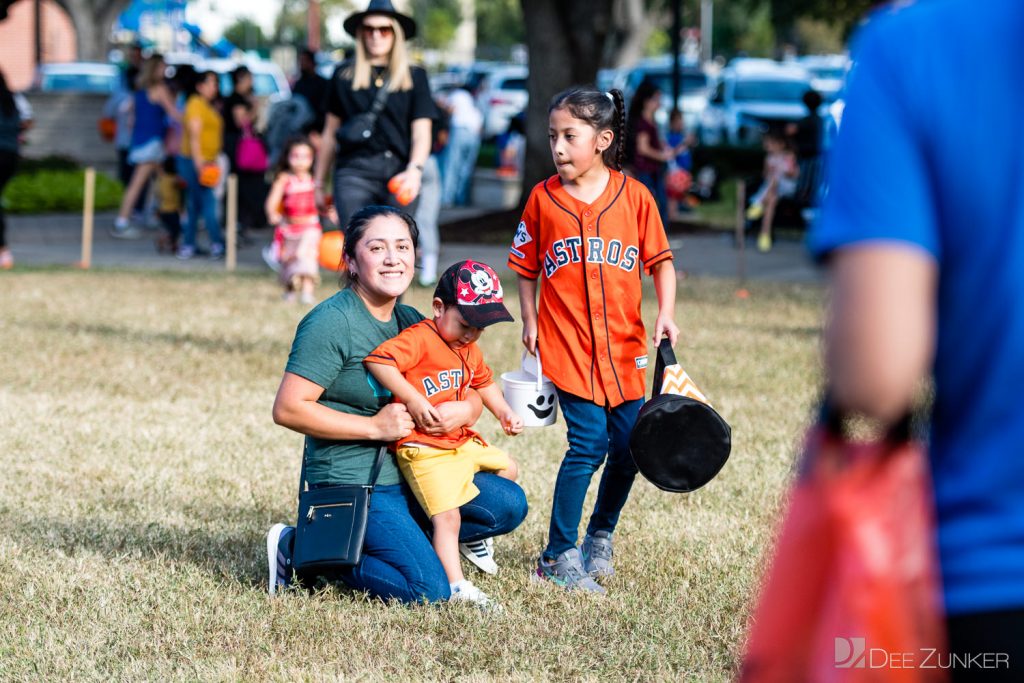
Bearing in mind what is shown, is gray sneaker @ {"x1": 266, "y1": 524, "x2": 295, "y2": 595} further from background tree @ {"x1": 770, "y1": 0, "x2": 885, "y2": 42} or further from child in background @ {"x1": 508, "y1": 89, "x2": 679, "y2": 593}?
background tree @ {"x1": 770, "y1": 0, "x2": 885, "y2": 42}

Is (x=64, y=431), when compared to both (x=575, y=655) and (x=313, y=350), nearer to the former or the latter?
(x=313, y=350)

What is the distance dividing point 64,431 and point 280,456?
1.20m

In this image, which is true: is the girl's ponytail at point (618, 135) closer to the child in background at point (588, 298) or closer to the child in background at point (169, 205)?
the child in background at point (588, 298)

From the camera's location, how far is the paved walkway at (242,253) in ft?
→ 49.2

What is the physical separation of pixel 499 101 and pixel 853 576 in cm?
3339

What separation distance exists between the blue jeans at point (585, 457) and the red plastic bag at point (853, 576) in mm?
3100

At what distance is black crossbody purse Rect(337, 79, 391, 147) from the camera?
8102 millimetres

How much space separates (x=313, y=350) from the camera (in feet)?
14.7

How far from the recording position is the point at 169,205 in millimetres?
15898

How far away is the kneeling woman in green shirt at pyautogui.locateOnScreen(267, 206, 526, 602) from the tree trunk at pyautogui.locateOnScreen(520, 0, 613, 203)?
41.9 feet

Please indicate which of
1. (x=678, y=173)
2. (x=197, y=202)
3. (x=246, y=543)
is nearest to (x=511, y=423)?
(x=246, y=543)

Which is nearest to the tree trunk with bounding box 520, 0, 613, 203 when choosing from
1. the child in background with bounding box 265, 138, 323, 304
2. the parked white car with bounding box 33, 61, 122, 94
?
the child in background with bounding box 265, 138, 323, 304

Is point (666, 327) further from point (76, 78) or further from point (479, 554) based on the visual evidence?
point (76, 78)

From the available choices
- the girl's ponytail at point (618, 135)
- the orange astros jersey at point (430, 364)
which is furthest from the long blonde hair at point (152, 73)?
the orange astros jersey at point (430, 364)
